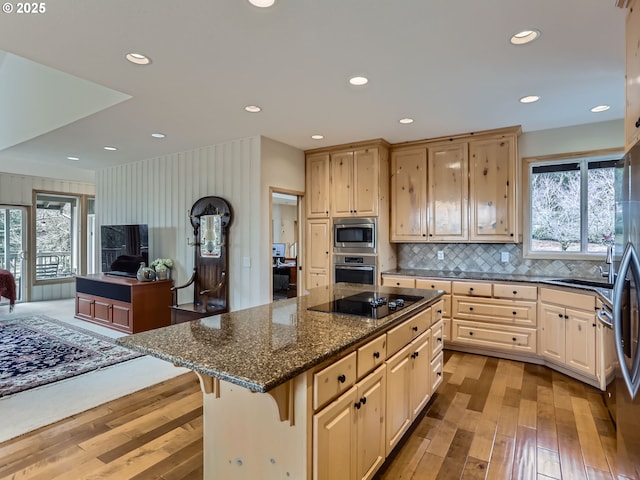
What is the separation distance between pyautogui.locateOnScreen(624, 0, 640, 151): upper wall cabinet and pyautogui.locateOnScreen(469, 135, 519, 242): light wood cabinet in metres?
2.31

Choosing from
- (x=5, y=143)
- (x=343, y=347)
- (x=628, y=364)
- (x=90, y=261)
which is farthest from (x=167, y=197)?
(x=628, y=364)

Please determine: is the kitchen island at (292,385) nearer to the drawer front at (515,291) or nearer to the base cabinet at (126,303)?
the drawer front at (515,291)

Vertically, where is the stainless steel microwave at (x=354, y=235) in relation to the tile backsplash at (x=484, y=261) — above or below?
above

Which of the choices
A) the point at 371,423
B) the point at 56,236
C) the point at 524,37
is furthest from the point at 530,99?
the point at 56,236

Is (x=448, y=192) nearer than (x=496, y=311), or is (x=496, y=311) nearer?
(x=496, y=311)

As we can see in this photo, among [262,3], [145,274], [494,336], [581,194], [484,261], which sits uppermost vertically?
[262,3]

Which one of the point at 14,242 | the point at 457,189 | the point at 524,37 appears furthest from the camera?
the point at 14,242

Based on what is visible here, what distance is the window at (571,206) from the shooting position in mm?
3975

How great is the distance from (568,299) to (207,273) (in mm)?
4387

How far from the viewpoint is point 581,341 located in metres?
3.24

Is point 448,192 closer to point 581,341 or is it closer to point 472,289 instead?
point 472,289

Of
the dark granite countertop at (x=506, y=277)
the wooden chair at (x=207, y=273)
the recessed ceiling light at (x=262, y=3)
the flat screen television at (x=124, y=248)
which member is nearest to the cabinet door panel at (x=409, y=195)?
the dark granite countertop at (x=506, y=277)

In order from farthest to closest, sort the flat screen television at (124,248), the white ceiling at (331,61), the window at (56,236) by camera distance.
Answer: the window at (56,236) → the flat screen television at (124,248) → the white ceiling at (331,61)

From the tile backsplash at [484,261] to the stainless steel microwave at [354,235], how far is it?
0.74m
